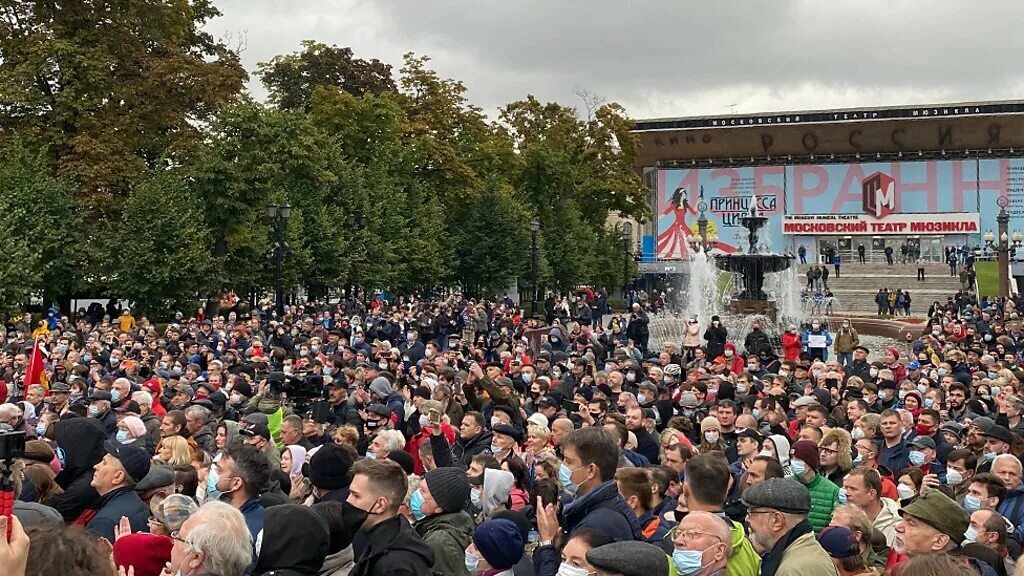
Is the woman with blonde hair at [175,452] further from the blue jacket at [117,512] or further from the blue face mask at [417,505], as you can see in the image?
the blue face mask at [417,505]

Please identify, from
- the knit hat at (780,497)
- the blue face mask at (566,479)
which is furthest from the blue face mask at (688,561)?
the blue face mask at (566,479)

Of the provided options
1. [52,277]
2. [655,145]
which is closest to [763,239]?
[655,145]

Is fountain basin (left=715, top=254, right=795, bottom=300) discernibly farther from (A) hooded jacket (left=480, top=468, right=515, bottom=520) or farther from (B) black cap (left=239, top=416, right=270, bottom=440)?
(A) hooded jacket (left=480, top=468, right=515, bottom=520)

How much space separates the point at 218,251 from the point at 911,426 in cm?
2930

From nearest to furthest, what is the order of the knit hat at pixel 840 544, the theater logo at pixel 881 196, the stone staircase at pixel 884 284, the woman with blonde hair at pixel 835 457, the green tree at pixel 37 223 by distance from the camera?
1. the knit hat at pixel 840 544
2. the woman with blonde hair at pixel 835 457
3. the green tree at pixel 37 223
4. the stone staircase at pixel 884 284
5. the theater logo at pixel 881 196

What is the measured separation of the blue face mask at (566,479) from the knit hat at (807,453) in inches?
76.2

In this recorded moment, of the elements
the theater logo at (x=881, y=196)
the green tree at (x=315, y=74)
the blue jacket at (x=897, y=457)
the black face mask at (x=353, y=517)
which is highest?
the green tree at (x=315, y=74)

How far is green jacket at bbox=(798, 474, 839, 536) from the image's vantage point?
23.8ft

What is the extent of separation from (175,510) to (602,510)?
2.41 meters

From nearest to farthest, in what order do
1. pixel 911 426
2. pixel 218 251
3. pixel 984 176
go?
pixel 911 426 → pixel 218 251 → pixel 984 176

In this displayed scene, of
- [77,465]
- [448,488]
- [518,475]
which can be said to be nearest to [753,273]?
[518,475]

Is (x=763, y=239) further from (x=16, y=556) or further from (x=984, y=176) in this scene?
(x=16, y=556)

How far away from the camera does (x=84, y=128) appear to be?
36719 millimetres

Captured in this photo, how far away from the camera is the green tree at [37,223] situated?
30.4 m
